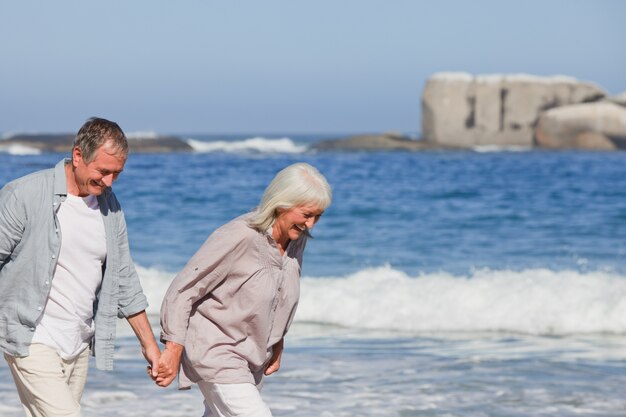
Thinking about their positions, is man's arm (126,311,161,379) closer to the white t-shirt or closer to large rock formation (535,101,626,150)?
the white t-shirt

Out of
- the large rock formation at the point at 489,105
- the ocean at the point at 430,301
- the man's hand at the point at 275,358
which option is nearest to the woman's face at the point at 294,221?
the man's hand at the point at 275,358

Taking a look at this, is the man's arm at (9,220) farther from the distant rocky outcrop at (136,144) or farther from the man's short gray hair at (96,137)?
the distant rocky outcrop at (136,144)

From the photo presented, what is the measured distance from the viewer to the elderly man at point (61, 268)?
3.81 metres

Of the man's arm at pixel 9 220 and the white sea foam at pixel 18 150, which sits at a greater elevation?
the man's arm at pixel 9 220

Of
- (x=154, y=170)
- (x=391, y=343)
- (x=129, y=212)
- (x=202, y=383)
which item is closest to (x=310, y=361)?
(x=391, y=343)

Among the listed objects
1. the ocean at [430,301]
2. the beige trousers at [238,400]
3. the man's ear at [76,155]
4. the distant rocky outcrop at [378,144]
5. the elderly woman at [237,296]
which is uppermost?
the man's ear at [76,155]

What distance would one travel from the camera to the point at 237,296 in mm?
3793

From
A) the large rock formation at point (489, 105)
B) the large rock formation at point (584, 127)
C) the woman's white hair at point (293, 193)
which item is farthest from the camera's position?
the large rock formation at point (489, 105)

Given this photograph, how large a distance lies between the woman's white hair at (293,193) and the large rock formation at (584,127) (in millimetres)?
59618

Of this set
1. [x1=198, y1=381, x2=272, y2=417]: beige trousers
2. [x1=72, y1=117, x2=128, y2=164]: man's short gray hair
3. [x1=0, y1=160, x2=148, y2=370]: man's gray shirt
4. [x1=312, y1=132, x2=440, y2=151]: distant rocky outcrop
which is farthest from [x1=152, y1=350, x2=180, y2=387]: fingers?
[x1=312, y1=132, x2=440, y2=151]: distant rocky outcrop

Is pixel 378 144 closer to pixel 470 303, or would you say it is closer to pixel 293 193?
pixel 470 303

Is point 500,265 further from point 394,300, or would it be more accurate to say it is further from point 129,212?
point 129,212

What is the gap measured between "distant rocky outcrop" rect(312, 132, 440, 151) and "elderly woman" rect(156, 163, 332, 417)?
55.9 metres

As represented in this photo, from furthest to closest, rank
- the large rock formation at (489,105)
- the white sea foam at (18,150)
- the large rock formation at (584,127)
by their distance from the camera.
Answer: the large rock formation at (489,105) → the large rock formation at (584,127) → the white sea foam at (18,150)
